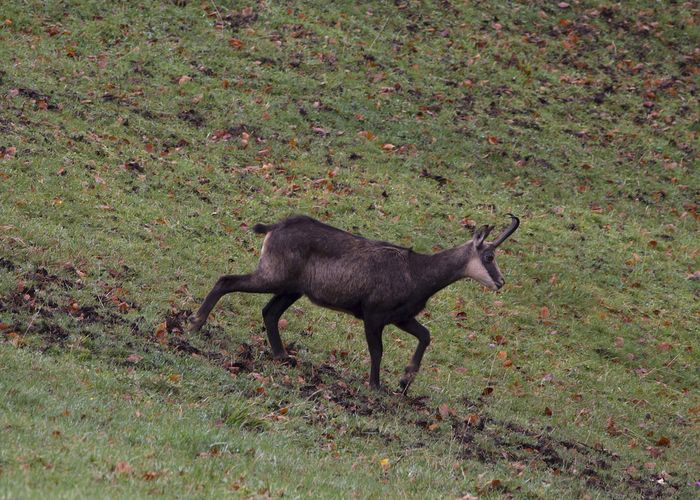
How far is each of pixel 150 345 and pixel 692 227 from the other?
479 inches

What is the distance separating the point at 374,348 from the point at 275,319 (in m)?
1.12

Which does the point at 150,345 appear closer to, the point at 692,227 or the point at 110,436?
the point at 110,436

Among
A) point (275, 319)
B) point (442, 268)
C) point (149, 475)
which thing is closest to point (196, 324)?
point (275, 319)

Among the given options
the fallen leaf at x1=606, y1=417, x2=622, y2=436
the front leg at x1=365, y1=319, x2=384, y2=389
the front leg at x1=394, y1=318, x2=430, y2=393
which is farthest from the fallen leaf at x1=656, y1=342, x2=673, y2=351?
the front leg at x1=365, y1=319, x2=384, y2=389

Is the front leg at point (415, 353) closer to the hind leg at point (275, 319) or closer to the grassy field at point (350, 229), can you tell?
the grassy field at point (350, 229)

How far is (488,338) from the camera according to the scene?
1380 cm

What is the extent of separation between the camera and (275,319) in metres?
11.1

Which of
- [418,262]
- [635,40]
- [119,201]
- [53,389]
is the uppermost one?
[635,40]

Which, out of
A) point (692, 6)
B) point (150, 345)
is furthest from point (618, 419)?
point (692, 6)

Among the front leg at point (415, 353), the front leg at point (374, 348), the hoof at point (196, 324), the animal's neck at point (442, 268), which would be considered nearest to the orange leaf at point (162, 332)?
the hoof at point (196, 324)

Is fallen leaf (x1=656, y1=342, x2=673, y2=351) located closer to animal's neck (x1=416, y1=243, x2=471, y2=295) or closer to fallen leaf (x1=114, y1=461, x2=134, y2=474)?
animal's neck (x1=416, y1=243, x2=471, y2=295)

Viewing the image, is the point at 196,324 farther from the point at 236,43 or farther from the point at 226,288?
the point at 236,43

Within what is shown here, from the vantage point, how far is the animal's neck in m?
11.1

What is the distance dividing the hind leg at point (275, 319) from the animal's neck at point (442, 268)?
4.42ft
